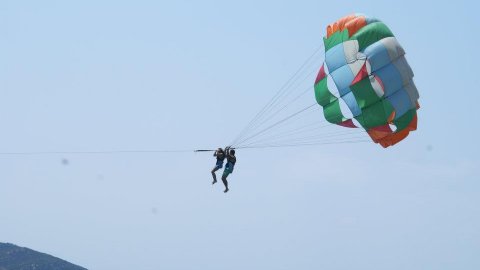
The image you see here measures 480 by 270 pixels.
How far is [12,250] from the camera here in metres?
168

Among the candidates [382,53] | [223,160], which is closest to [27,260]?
[223,160]

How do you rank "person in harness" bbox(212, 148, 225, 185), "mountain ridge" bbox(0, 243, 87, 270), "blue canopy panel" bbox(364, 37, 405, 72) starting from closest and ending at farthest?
"person in harness" bbox(212, 148, 225, 185) → "blue canopy panel" bbox(364, 37, 405, 72) → "mountain ridge" bbox(0, 243, 87, 270)

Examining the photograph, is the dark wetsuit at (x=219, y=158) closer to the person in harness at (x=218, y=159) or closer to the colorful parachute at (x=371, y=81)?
the person in harness at (x=218, y=159)

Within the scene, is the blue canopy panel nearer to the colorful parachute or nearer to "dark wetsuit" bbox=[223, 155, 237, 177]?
the colorful parachute

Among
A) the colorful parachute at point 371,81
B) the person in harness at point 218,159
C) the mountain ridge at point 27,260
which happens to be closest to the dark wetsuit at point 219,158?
the person in harness at point 218,159

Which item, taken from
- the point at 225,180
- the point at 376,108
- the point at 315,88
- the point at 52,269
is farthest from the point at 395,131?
the point at 52,269

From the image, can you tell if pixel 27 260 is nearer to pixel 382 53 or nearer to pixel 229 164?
pixel 229 164

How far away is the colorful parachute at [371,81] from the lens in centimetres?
3009

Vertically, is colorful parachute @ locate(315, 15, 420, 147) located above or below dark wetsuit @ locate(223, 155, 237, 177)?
above

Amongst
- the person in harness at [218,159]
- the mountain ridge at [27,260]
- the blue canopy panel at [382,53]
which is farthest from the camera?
the mountain ridge at [27,260]

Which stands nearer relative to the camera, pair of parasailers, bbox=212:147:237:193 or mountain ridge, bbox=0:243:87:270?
pair of parasailers, bbox=212:147:237:193

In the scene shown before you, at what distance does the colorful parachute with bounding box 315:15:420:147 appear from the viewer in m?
30.1

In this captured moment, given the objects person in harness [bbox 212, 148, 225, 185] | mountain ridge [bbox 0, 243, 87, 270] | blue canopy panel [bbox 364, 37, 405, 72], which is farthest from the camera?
mountain ridge [bbox 0, 243, 87, 270]

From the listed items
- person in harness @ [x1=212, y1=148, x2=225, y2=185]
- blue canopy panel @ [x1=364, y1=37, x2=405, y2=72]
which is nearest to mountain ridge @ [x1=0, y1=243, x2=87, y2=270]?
person in harness @ [x1=212, y1=148, x2=225, y2=185]
